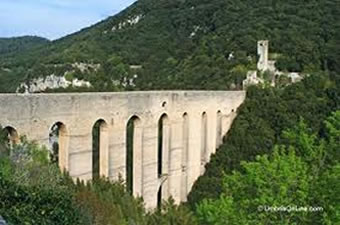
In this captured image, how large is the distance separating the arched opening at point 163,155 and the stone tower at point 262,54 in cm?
2721

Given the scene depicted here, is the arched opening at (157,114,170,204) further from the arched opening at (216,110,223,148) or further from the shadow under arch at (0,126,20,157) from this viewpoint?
the shadow under arch at (0,126,20,157)

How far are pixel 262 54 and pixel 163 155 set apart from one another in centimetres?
2902

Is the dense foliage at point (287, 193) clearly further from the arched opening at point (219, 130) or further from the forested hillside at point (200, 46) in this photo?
the forested hillside at point (200, 46)

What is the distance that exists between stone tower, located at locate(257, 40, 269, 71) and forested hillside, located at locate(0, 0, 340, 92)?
0.88m

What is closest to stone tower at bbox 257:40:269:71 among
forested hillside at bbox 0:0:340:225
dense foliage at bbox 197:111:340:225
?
forested hillside at bbox 0:0:340:225

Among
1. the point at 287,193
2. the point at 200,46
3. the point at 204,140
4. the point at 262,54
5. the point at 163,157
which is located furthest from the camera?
the point at 200,46

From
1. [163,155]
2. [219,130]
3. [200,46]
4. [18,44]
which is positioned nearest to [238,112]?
[219,130]

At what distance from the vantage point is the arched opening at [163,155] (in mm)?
28250

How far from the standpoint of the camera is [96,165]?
2564 centimetres

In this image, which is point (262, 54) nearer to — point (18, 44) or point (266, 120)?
point (266, 120)

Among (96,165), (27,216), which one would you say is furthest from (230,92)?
(27,216)

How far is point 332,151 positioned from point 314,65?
3776 cm

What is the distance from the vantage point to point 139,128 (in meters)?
24.8

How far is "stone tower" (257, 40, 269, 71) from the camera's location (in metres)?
54.8
